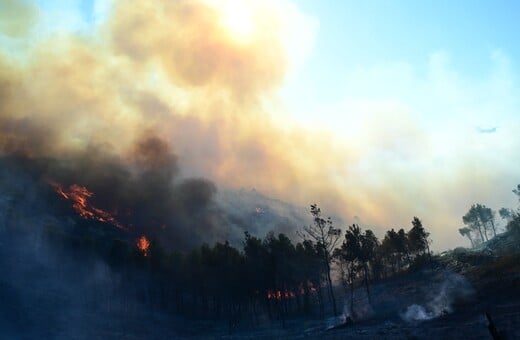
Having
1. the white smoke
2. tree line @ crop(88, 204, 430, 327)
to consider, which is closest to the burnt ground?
the white smoke

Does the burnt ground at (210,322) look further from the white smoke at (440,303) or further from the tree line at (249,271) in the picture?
the tree line at (249,271)

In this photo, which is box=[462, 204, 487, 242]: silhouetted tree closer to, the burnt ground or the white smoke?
the burnt ground

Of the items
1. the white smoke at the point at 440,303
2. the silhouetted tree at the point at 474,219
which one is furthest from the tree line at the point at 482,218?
the white smoke at the point at 440,303

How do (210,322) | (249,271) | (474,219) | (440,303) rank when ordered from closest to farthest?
1. (440,303)
2. (249,271)
3. (210,322)
4. (474,219)

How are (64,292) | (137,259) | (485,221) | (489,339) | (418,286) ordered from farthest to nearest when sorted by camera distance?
(485,221) → (137,259) → (64,292) → (418,286) → (489,339)

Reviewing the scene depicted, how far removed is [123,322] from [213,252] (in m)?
25.3

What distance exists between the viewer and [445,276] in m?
88.2

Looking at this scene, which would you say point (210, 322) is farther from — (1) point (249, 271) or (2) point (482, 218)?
(2) point (482, 218)

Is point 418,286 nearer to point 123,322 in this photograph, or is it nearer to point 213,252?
point 213,252

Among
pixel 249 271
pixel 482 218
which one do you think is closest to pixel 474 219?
pixel 482 218

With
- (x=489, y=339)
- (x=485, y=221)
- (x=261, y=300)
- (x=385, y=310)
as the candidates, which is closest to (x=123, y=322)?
(x=261, y=300)

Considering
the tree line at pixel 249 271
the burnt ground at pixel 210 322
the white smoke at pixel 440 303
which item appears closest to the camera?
the burnt ground at pixel 210 322

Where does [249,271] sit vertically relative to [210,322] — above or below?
above

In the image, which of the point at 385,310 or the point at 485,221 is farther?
the point at 485,221
